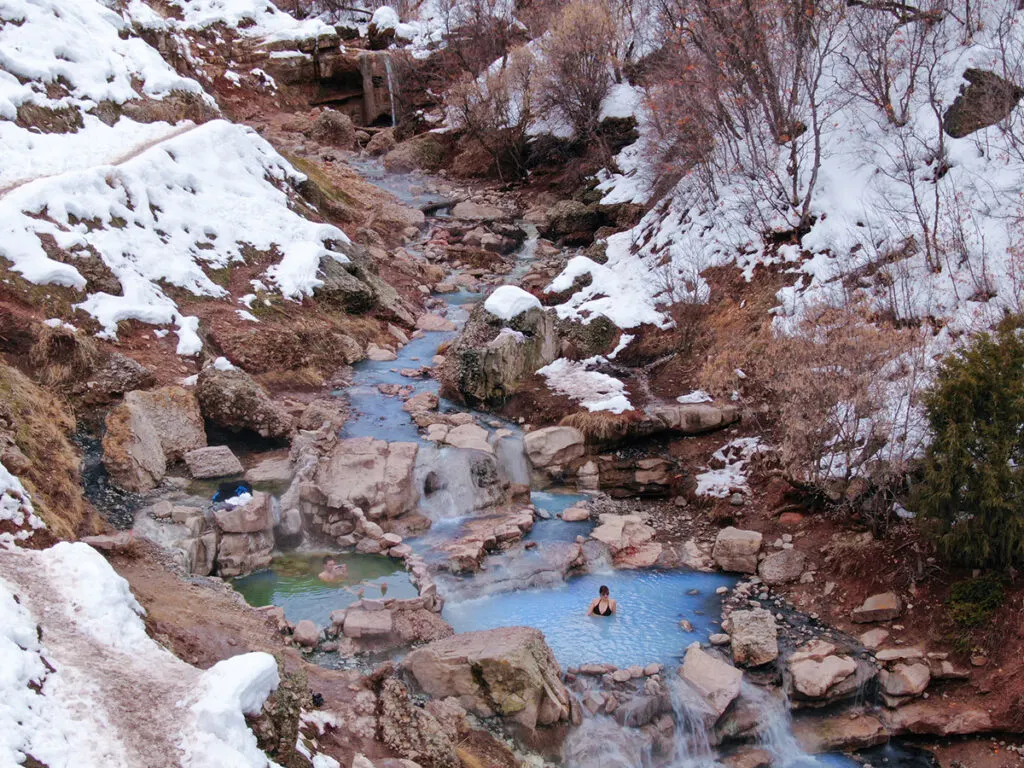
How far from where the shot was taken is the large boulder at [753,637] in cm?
1075

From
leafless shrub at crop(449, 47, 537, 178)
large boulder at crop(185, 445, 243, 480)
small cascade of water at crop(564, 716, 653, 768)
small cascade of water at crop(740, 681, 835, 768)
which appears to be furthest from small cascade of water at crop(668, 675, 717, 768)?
leafless shrub at crop(449, 47, 537, 178)

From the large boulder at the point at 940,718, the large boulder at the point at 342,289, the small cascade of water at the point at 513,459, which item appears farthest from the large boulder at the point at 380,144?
the large boulder at the point at 940,718

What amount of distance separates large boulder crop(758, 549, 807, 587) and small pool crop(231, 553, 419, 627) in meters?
5.29

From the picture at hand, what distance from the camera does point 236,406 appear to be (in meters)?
Result: 14.7

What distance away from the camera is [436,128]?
3625cm

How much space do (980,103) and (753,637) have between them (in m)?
12.9

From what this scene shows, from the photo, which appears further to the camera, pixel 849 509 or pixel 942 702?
pixel 849 509

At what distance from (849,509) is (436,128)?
28298mm

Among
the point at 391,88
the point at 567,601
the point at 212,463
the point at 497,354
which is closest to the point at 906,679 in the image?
the point at 567,601

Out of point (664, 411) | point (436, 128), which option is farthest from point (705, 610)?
point (436, 128)

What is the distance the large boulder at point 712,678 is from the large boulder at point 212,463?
7.87m

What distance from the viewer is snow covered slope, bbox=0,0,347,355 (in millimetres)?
16234

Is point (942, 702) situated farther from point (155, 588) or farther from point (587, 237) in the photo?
point (587, 237)

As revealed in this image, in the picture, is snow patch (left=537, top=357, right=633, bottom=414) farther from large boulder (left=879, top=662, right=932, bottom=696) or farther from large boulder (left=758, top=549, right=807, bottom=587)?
large boulder (left=879, top=662, right=932, bottom=696)
